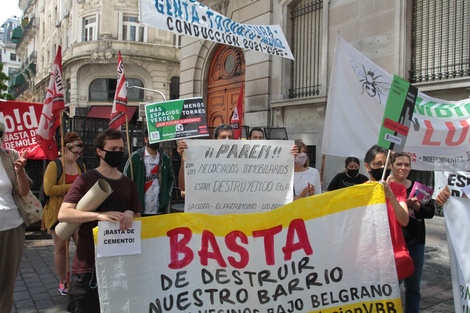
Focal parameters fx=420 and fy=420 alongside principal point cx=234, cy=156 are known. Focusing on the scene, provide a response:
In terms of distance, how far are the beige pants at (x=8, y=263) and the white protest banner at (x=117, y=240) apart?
146 centimetres

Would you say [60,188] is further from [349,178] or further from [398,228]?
[398,228]

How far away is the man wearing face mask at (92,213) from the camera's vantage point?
2877 mm

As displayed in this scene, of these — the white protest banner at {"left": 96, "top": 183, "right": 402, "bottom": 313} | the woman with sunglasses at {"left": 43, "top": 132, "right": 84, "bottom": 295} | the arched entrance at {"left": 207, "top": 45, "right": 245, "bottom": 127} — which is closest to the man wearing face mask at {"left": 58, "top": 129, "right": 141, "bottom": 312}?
the white protest banner at {"left": 96, "top": 183, "right": 402, "bottom": 313}

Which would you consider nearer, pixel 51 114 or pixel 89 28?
pixel 51 114

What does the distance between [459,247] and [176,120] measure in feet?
10.7

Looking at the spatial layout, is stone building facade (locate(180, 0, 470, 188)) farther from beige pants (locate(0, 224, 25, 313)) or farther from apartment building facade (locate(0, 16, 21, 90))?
apartment building facade (locate(0, 16, 21, 90))

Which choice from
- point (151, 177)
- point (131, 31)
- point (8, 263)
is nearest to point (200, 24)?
point (151, 177)

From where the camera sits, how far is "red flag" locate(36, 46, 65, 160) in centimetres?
509

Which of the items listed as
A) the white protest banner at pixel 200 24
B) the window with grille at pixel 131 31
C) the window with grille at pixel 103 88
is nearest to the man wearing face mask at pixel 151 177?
the white protest banner at pixel 200 24

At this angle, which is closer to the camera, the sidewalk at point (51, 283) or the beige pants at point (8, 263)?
the beige pants at point (8, 263)

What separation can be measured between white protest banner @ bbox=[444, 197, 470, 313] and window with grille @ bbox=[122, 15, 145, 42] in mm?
32572

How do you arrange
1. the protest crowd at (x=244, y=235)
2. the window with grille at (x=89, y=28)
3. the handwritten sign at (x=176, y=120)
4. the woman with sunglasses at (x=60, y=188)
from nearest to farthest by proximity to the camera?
1. the protest crowd at (x=244, y=235)
2. the woman with sunglasses at (x=60, y=188)
3. the handwritten sign at (x=176, y=120)
4. the window with grille at (x=89, y=28)

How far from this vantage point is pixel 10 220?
381cm

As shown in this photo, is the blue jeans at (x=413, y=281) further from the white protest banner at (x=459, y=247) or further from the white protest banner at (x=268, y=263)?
the white protest banner at (x=268, y=263)
